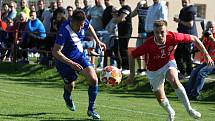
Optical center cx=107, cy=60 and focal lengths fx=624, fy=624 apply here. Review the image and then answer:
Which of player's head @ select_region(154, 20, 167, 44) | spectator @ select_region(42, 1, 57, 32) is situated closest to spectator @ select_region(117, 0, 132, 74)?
spectator @ select_region(42, 1, 57, 32)

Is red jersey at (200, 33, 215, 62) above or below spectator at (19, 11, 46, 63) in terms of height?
above

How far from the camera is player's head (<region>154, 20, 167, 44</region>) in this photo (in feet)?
33.9

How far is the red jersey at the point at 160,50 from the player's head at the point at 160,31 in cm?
9

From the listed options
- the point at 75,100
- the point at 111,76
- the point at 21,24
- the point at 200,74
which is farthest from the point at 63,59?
the point at 21,24

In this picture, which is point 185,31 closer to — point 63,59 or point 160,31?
point 160,31

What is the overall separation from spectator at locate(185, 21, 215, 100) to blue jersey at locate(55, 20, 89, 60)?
5.16m

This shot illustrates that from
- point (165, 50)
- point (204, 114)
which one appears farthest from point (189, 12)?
point (165, 50)

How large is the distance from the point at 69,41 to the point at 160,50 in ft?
5.65

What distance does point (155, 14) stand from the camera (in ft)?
55.9

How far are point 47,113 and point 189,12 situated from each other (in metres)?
6.72

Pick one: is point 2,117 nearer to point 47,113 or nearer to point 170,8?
point 47,113

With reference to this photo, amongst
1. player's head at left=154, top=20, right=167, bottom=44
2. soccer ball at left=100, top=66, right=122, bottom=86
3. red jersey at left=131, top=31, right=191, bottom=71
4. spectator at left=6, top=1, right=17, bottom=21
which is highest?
player's head at left=154, top=20, right=167, bottom=44

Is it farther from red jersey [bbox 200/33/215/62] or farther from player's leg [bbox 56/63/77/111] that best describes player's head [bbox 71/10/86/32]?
red jersey [bbox 200/33/215/62]

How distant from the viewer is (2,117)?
10.5m
